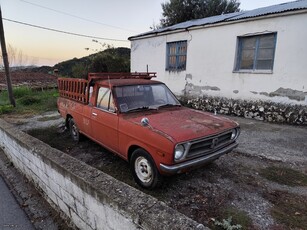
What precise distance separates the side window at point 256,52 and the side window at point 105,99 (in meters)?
6.42

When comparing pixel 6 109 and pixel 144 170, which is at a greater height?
pixel 144 170

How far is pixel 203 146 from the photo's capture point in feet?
10.2

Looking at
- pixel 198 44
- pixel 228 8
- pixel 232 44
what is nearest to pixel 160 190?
pixel 232 44

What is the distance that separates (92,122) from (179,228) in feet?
10.7

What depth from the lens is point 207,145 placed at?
315cm

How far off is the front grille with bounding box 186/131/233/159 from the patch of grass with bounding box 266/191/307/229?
3.38ft

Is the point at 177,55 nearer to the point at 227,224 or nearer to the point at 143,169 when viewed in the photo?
the point at 143,169

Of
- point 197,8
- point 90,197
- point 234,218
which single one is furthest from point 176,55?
point 197,8

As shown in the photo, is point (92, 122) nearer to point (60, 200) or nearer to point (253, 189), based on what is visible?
point (60, 200)

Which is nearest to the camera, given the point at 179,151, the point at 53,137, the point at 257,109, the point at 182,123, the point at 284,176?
the point at 179,151

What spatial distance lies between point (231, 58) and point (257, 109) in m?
2.35

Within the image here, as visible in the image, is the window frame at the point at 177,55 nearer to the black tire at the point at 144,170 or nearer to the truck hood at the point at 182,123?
the truck hood at the point at 182,123

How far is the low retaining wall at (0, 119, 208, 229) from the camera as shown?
1707 mm

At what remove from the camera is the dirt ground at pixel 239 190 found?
2707mm
